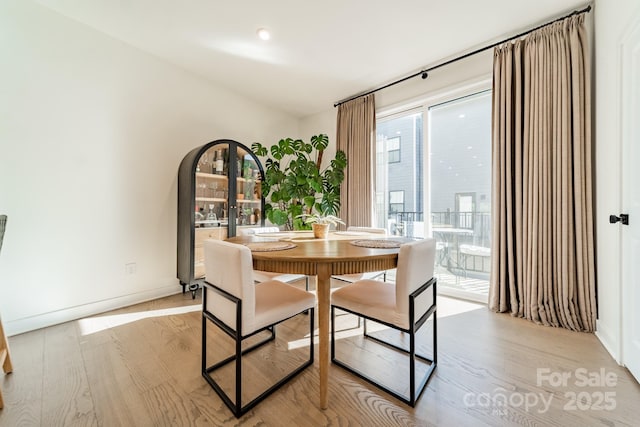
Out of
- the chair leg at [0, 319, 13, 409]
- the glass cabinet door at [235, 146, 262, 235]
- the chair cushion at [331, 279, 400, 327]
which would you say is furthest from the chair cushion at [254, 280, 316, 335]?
the glass cabinet door at [235, 146, 262, 235]

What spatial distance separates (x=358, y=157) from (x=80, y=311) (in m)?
3.30

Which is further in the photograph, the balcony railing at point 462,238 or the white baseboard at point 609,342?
the balcony railing at point 462,238

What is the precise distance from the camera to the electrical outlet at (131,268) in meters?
2.53

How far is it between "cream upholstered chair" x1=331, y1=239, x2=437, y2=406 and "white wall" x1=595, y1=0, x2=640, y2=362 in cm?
124

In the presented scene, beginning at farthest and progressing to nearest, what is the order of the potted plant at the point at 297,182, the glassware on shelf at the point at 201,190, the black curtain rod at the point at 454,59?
1. the potted plant at the point at 297,182
2. the glassware on shelf at the point at 201,190
3. the black curtain rod at the point at 454,59

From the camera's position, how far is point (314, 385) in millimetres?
1372

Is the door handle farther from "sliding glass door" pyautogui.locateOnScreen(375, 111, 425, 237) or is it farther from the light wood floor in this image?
"sliding glass door" pyautogui.locateOnScreen(375, 111, 425, 237)

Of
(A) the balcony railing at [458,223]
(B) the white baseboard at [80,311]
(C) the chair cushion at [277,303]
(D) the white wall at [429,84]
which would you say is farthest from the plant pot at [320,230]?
(D) the white wall at [429,84]

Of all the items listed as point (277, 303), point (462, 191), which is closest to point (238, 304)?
point (277, 303)

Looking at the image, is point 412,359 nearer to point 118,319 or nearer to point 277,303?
point 277,303

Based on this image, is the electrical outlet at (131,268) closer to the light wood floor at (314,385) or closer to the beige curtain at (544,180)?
the light wood floor at (314,385)

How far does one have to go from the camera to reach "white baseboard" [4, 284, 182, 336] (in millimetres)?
1949

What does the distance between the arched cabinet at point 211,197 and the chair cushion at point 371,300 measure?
1.86m

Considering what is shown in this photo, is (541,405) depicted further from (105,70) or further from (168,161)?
(105,70)
